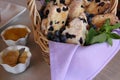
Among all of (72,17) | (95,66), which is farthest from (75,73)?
(72,17)

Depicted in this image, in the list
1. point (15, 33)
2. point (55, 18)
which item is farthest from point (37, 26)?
point (15, 33)

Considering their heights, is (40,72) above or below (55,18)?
below

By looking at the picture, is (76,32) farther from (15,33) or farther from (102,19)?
(15,33)

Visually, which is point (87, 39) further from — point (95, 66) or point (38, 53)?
point (38, 53)

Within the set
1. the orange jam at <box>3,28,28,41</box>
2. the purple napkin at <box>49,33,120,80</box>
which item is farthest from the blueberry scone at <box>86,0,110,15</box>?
the orange jam at <box>3,28,28,41</box>

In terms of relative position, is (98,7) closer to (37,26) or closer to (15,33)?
(37,26)

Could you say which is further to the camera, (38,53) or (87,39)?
(38,53)

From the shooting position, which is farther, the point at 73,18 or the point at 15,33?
the point at 15,33
